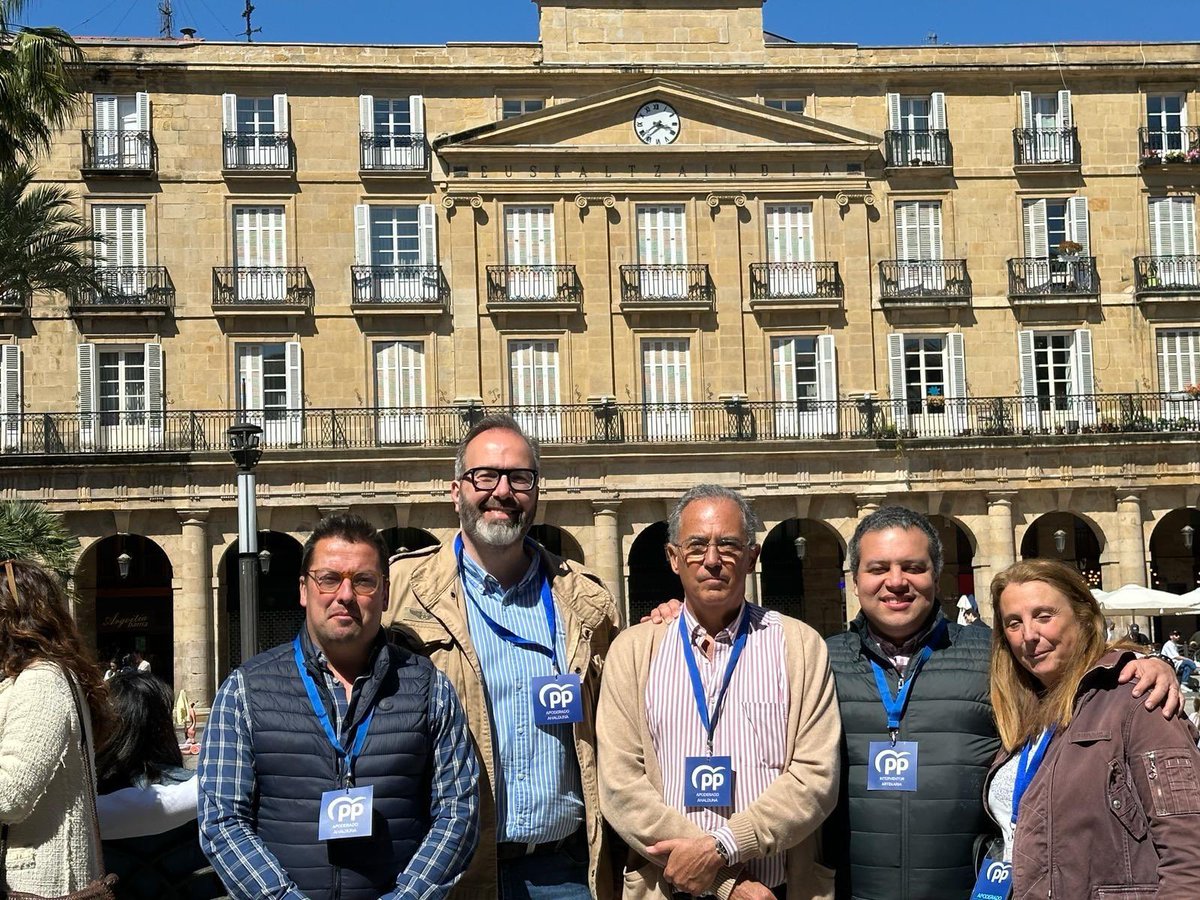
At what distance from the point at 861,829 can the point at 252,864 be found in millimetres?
2239

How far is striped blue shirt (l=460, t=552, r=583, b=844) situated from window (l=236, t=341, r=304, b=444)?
25.6 m

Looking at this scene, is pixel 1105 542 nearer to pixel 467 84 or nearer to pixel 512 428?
pixel 467 84

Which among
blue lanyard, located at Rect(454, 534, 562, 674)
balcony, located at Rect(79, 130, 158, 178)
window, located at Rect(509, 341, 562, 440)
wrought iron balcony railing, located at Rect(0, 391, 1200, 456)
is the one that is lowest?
blue lanyard, located at Rect(454, 534, 562, 674)

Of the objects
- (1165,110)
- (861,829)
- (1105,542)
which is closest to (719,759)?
(861,829)

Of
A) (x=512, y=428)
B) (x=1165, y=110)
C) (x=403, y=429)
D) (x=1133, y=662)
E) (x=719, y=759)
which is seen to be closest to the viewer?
(x=1133, y=662)

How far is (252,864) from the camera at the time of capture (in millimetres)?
4906

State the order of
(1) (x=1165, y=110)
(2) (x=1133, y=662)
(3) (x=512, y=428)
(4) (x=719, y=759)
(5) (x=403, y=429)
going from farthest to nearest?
(1) (x=1165, y=110) → (5) (x=403, y=429) → (3) (x=512, y=428) → (4) (x=719, y=759) → (2) (x=1133, y=662)

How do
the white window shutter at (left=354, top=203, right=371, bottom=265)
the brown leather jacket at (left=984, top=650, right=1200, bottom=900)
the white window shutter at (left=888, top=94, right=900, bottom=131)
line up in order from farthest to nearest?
the white window shutter at (left=888, top=94, right=900, bottom=131) < the white window shutter at (left=354, top=203, right=371, bottom=265) < the brown leather jacket at (left=984, top=650, right=1200, bottom=900)

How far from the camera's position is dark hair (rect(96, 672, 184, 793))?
5.99 meters

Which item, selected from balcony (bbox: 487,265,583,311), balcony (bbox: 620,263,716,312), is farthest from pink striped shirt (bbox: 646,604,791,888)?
balcony (bbox: 620,263,716,312)

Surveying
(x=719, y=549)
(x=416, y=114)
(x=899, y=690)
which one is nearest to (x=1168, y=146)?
(x=416, y=114)

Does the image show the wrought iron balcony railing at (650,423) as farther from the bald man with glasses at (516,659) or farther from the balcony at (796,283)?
the bald man with glasses at (516,659)

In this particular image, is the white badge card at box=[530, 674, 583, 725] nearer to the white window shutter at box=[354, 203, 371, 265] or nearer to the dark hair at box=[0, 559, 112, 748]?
the dark hair at box=[0, 559, 112, 748]

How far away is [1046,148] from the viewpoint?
109 feet
